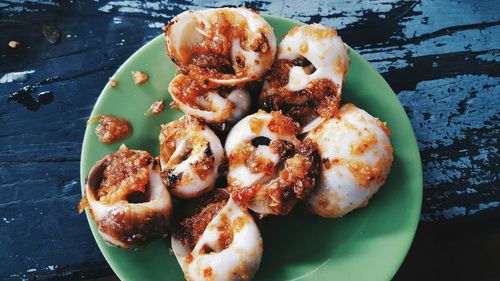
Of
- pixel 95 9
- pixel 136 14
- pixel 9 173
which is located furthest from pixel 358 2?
pixel 9 173

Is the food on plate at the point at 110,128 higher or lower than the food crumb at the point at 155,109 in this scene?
lower

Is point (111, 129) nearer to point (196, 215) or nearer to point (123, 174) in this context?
point (123, 174)

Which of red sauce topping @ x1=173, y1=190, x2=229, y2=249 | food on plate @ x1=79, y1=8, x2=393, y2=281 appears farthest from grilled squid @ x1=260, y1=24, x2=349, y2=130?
red sauce topping @ x1=173, y1=190, x2=229, y2=249

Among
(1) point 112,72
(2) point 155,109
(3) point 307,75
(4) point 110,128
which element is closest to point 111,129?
(4) point 110,128

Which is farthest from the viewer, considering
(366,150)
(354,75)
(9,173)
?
(9,173)

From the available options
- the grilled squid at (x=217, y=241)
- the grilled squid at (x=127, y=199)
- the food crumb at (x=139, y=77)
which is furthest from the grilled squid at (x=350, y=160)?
the food crumb at (x=139, y=77)

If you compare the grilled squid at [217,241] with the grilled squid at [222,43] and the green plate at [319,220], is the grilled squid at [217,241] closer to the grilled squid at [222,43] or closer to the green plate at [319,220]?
the green plate at [319,220]

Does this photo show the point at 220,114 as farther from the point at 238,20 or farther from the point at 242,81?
the point at 238,20
